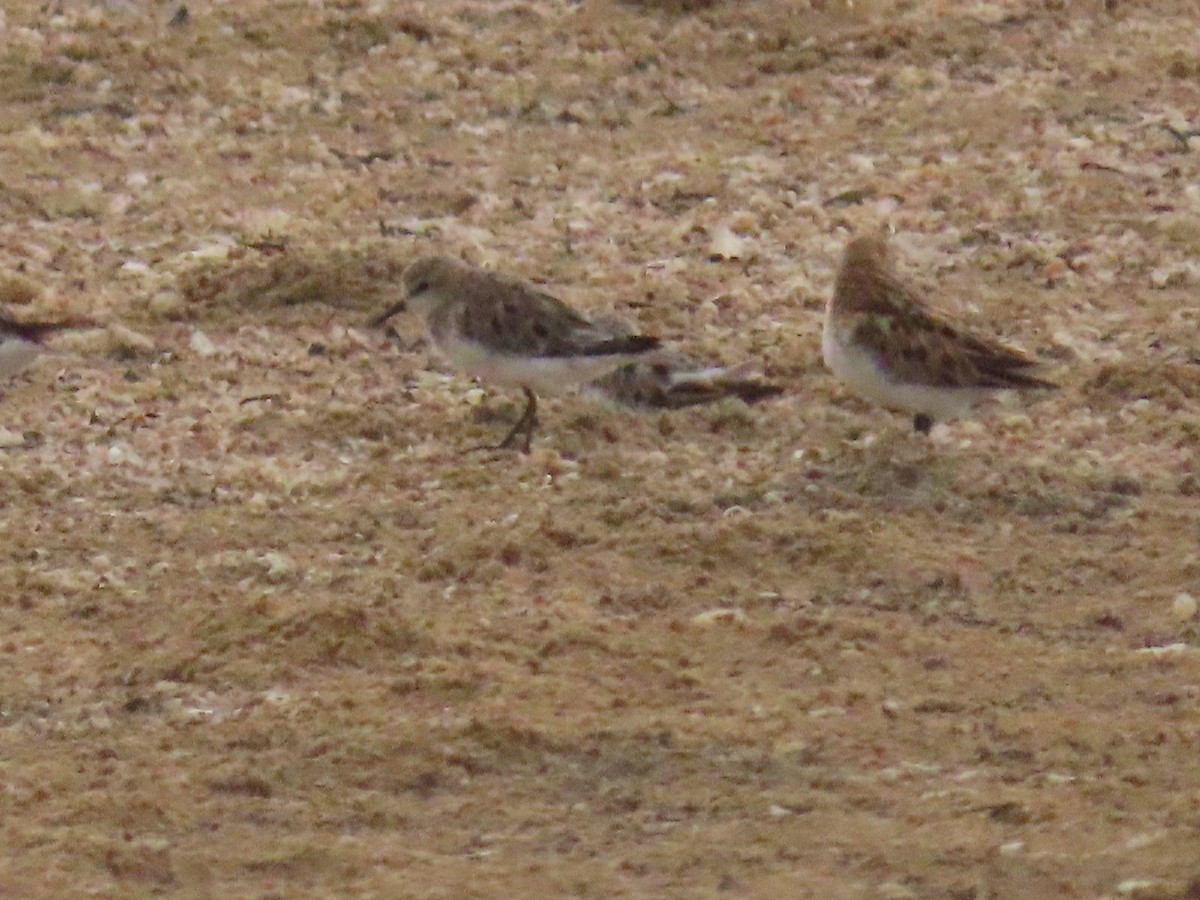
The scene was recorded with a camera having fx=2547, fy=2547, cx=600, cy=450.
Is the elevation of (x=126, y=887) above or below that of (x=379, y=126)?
below

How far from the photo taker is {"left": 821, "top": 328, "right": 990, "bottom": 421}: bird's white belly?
7.09 meters

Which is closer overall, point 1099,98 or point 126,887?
point 126,887

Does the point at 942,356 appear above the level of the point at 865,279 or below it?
below

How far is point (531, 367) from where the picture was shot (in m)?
7.27

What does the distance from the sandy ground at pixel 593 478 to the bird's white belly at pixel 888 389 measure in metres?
0.14

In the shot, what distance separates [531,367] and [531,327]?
0.38 feet

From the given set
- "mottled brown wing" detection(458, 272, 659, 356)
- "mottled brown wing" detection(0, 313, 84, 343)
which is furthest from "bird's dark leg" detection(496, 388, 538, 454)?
"mottled brown wing" detection(0, 313, 84, 343)

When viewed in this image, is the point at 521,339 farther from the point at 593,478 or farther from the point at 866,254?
the point at 866,254

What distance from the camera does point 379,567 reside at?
6.40m

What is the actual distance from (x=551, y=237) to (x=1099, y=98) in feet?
8.54

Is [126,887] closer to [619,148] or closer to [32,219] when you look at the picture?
[32,219]

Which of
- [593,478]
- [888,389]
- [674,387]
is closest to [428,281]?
[674,387]

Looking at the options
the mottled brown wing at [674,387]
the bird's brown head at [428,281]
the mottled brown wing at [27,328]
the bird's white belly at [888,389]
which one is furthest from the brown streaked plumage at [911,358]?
the mottled brown wing at [27,328]

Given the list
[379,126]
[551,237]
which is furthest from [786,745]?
[379,126]
